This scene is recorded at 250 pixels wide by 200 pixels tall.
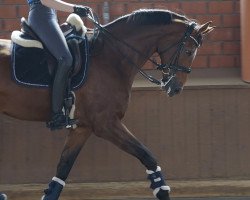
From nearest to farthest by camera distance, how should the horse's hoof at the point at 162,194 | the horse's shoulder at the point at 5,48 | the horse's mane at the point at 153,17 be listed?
the horse's hoof at the point at 162,194, the horse's shoulder at the point at 5,48, the horse's mane at the point at 153,17

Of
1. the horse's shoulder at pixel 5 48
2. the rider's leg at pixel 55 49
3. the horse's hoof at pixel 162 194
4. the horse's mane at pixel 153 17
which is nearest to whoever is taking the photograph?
the rider's leg at pixel 55 49

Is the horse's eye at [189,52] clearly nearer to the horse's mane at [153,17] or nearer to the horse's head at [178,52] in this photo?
the horse's head at [178,52]

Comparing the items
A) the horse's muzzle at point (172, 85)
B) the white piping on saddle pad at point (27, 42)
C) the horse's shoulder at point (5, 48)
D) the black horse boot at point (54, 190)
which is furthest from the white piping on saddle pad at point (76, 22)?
the black horse boot at point (54, 190)

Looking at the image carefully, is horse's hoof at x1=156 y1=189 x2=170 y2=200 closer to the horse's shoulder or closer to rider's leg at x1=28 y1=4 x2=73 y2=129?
rider's leg at x1=28 y1=4 x2=73 y2=129

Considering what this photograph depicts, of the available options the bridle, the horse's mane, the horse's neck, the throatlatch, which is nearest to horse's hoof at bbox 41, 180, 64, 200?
the throatlatch

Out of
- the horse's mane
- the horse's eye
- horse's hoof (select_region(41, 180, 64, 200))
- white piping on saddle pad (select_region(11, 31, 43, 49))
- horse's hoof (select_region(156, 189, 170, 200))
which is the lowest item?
horse's hoof (select_region(156, 189, 170, 200))

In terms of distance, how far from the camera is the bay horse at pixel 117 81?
19.6 feet

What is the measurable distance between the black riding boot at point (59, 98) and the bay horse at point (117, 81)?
0.41 feet

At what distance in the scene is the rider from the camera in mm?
5824

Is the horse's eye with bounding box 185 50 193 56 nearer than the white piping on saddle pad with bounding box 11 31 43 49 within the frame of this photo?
No

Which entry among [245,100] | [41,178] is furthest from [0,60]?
[245,100]

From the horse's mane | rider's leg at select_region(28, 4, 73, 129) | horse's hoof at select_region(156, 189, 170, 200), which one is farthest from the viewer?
the horse's mane

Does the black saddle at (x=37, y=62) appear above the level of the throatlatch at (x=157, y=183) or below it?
above

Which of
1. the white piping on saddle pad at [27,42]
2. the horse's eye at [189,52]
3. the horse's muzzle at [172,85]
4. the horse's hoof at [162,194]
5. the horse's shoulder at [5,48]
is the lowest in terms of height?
the horse's hoof at [162,194]
